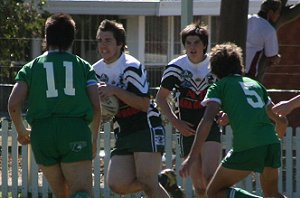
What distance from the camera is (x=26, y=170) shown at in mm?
10945

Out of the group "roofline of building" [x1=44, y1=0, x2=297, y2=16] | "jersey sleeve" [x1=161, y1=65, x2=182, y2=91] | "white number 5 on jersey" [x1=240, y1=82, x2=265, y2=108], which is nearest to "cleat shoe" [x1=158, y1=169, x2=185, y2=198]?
"jersey sleeve" [x1=161, y1=65, x2=182, y2=91]

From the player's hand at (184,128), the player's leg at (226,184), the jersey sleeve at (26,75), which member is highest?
the jersey sleeve at (26,75)

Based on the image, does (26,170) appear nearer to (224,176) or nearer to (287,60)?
(224,176)

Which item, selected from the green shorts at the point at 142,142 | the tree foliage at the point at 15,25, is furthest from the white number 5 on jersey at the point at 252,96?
the tree foliage at the point at 15,25

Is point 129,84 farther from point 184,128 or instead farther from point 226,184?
point 226,184

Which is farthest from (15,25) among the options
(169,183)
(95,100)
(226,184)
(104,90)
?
(226,184)

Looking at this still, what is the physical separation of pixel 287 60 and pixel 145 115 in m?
13.3

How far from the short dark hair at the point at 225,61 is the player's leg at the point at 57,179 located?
1510mm

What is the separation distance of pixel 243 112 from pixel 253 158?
37cm

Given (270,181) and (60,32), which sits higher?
(60,32)

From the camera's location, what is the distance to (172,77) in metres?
8.15

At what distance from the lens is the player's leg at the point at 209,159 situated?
799cm

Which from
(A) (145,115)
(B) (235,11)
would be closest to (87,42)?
(B) (235,11)

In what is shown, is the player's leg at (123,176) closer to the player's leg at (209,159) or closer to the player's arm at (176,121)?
the player's arm at (176,121)
